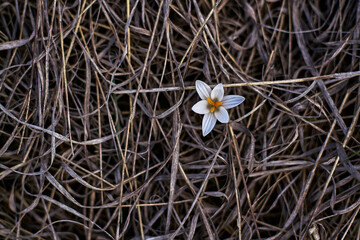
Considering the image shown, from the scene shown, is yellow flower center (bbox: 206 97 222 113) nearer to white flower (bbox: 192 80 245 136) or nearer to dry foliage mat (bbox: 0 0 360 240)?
white flower (bbox: 192 80 245 136)

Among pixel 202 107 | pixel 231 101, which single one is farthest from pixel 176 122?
pixel 231 101

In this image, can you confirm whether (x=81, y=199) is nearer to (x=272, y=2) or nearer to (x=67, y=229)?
(x=67, y=229)

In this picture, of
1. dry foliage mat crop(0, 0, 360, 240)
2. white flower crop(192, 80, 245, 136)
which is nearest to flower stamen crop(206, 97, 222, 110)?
white flower crop(192, 80, 245, 136)

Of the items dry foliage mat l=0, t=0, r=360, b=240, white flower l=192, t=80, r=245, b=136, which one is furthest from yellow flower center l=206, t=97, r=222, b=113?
dry foliage mat l=0, t=0, r=360, b=240

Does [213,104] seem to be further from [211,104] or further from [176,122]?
[176,122]

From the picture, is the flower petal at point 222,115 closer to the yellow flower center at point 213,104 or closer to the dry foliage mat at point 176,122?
the yellow flower center at point 213,104

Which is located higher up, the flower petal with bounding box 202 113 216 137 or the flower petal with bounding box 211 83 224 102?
the flower petal with bounding box 211 83 224 102
